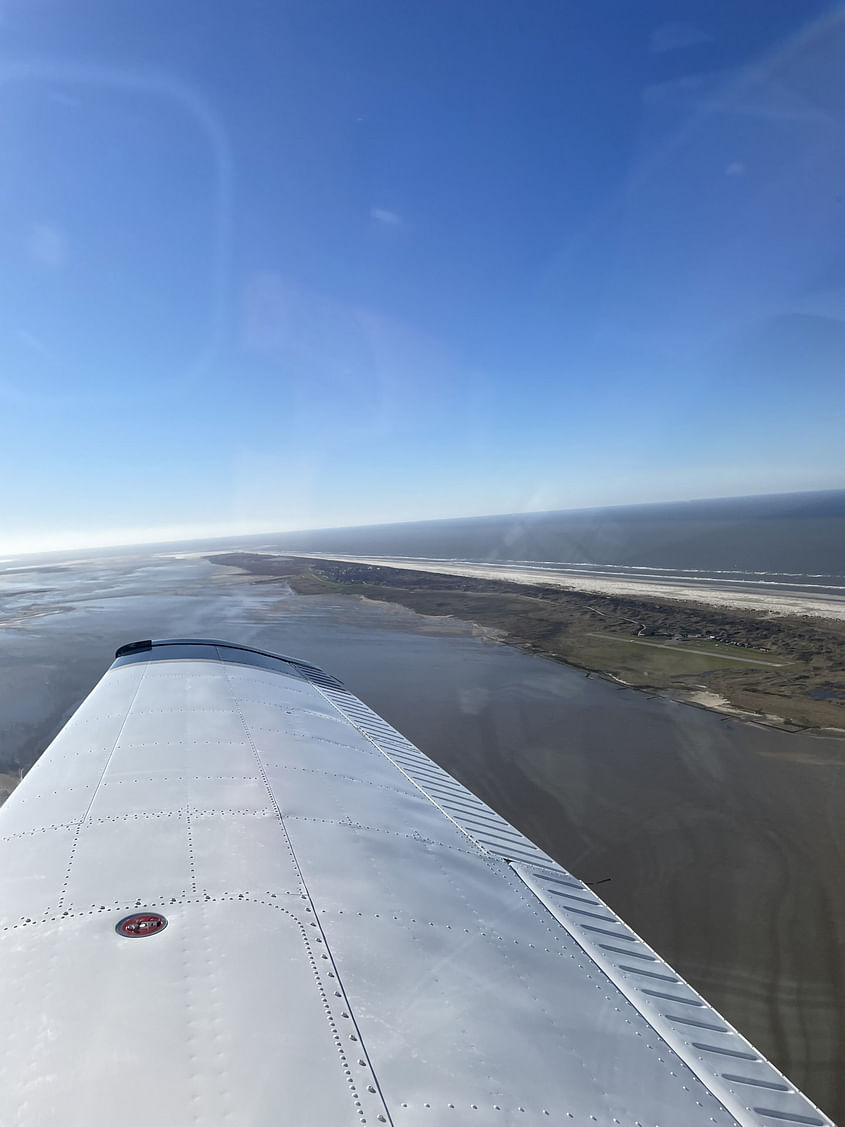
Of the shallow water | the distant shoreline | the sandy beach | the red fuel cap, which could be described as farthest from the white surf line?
the red fuel cap

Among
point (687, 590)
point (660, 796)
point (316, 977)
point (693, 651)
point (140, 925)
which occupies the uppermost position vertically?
point (140, 925)

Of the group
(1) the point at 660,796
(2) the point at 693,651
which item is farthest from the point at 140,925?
(2) the point at 693,651

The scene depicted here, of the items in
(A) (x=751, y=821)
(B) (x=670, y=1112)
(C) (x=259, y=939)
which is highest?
(C) (x=259, y=939)

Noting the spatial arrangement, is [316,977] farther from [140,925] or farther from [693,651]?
[693,651]

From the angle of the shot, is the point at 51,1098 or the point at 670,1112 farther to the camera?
the point at 670,1112

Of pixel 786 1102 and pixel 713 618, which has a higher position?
pixel 786 1102

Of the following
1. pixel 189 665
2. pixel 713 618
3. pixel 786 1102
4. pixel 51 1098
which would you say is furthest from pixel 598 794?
pixel 713 618

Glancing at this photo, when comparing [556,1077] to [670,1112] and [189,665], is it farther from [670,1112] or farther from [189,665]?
[189,665]
